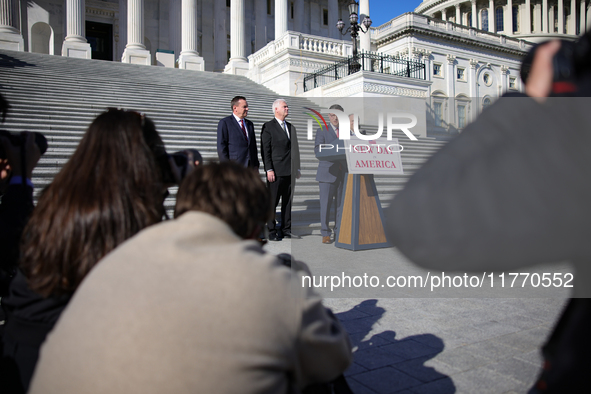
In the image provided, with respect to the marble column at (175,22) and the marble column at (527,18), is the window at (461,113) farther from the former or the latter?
the marble column at (527,18)

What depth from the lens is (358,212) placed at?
247 inches

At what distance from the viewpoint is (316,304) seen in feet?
4.07

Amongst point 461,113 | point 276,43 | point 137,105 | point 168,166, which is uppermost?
point 276,43

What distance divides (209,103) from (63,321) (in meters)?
14.5

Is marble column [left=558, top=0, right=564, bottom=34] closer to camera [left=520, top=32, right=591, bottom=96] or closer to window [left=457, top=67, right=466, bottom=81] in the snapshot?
window [left=457, top=67, right=466, bottom=81]

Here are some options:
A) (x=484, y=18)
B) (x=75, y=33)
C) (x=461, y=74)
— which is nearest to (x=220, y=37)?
(x=75, y=33)

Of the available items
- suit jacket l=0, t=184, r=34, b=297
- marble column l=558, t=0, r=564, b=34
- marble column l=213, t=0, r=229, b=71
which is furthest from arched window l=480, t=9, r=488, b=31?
suit jacket l=0, t=184, r=34, b=297

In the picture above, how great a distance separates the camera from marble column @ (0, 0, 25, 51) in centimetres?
1927

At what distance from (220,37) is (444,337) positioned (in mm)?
29860

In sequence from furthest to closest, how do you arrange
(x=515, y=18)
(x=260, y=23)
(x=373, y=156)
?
(x=515, y=18) < (x=260, y=23) < (x=373, y=156)

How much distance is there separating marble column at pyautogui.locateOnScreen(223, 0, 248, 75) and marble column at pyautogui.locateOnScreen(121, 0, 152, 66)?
A: 4.33m

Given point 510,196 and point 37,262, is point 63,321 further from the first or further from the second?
point 510,196

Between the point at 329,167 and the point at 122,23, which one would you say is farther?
the point at 122,23

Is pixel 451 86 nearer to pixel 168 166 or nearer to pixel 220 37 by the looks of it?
pixel 220 37
